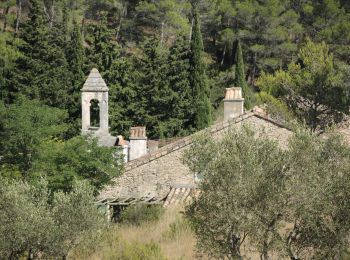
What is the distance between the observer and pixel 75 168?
16125 mm

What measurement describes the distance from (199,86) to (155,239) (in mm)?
20110

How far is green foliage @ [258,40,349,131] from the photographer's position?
30.0 meters

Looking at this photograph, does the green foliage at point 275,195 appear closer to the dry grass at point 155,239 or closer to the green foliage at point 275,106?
the dry grass at point 155,239

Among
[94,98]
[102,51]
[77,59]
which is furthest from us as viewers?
[77,59]

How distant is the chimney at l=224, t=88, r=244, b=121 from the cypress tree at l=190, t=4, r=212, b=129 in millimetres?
11131

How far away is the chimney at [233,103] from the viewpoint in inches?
774

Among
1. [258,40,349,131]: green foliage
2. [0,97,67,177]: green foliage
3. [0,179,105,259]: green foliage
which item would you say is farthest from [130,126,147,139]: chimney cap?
[0,179,105,259]: green foliage

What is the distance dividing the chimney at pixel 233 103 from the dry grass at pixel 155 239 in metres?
5.67

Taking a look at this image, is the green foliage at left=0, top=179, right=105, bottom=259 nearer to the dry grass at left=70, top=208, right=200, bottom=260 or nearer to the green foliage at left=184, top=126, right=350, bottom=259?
the dry grass at left=70, top=208, right=200, bottom=260

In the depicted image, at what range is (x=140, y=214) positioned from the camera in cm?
1484

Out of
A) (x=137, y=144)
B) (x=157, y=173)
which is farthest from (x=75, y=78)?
(x=157, y=173)

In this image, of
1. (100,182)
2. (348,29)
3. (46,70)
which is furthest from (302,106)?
(100,182)

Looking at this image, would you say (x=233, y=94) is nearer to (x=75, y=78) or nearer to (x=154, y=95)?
(x=154, y=95)

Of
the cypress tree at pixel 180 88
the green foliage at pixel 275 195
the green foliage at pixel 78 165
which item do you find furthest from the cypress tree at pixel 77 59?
the green foliage at pixel 275 195
